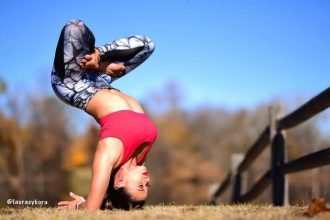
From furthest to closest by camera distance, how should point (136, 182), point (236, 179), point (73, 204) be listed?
point (236, 179)
point (136, 182)
point (73, 204)

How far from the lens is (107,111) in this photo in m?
3.89

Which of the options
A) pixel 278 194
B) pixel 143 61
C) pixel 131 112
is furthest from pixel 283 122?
pixel 131 112

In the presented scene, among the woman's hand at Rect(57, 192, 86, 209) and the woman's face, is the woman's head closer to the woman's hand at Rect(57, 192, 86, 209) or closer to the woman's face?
the woman's face

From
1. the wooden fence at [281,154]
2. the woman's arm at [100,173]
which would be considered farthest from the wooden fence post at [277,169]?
the woman's arm at [100,173]

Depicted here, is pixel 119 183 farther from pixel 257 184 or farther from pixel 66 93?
pixel 257 184

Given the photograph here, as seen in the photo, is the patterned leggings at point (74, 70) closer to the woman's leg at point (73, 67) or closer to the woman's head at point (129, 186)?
the woman's leg at point (73, 67)

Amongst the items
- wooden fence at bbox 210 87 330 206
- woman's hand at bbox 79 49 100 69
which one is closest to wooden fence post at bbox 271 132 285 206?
wooden fence at bbox 210 87 330 206

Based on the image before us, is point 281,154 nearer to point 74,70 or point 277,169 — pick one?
point 277,169

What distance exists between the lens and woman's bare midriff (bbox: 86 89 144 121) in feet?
12.8

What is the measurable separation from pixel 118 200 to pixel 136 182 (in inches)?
9.7

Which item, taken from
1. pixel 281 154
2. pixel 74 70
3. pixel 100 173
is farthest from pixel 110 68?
pixel 281 154

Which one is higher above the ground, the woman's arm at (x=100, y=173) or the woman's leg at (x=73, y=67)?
the woman's leg at (x=73, y=67)

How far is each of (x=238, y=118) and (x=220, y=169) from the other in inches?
326

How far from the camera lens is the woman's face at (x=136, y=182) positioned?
148 inches
